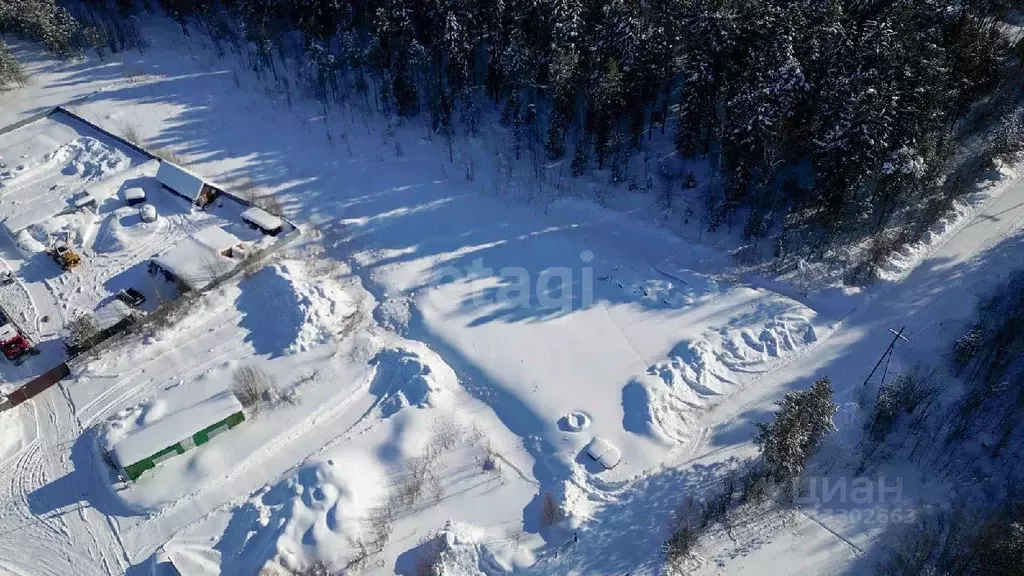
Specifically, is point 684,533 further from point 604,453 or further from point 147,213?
point 147,213

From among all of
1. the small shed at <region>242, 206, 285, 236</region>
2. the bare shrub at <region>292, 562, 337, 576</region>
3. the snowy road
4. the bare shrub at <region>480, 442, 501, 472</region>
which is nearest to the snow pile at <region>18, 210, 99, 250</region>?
the small shed at <region>242, 206, 285, 236</region>

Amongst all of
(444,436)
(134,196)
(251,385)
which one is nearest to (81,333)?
(251,385)

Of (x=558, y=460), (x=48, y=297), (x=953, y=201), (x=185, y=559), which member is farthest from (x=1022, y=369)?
(x=48, y=297)

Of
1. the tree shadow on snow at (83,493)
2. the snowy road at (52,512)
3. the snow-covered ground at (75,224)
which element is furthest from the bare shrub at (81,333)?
the tree shadow on snow at (83,493)

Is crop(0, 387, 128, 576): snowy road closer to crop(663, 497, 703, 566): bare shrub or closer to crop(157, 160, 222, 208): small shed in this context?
crop(157, 160, 222, 208): small shed

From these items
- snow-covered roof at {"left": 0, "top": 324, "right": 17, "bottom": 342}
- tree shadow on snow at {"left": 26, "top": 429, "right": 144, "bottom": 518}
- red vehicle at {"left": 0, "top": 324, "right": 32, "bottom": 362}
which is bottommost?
tree shadow on snow at {"left": 26, "top": 429, "right": 144, "bottom": 518}

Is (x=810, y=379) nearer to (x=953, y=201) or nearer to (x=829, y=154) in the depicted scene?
(x=829, y=154)

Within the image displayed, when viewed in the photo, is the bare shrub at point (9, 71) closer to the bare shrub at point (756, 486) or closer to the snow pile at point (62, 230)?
the snow pile at point (62, 230)
